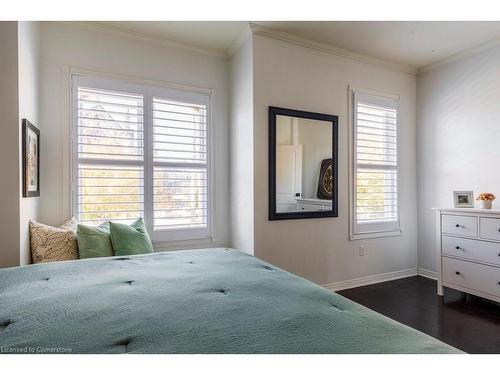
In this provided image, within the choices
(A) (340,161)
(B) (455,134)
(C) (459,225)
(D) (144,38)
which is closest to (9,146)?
(D) (144,38)

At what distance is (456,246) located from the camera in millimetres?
3170

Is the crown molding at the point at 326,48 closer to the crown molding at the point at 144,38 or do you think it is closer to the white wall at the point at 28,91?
the crown molding at the point at 144,38

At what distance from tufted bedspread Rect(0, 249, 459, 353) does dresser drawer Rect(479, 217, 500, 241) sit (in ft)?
7.86

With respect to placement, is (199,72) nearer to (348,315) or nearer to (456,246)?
(348,315)

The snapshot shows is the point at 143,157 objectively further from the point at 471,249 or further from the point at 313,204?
the point at 471,249

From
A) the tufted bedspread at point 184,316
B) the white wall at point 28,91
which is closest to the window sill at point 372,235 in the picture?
the tufted bedspread at point 184,316

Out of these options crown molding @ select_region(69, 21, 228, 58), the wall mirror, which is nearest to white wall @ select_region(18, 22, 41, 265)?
crown molding @ select_region(69, 21, 228, 58)

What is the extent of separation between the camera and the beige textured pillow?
2.41 m

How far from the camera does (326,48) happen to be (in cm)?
344

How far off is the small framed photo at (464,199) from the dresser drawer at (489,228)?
37 cm

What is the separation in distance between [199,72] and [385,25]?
194 cm

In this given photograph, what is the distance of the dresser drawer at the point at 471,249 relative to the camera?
2852 mm
